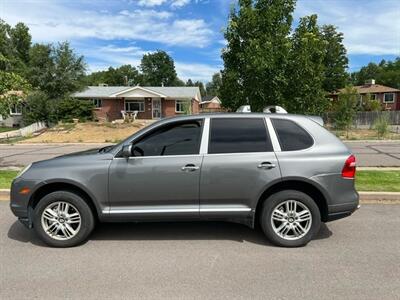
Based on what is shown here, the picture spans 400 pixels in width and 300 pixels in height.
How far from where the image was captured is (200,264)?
449cm

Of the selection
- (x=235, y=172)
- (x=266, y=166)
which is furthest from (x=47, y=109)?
(x=266, y=166)

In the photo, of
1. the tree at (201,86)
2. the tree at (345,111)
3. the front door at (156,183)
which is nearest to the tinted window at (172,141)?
the front door at (156,183)

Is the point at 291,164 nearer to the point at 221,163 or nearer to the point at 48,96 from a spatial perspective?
the point at 221,163

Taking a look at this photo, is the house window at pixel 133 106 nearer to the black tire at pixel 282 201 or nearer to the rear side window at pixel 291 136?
the rear side window at pixel 291 136

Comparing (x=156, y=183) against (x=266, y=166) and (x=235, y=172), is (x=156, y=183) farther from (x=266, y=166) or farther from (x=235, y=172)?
(x=266, y=166)

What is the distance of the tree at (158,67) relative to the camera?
10838 centimetres

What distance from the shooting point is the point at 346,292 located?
12.4ft

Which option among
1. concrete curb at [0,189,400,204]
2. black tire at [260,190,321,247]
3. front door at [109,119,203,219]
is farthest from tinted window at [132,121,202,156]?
concrete curb at [0,189,400,204]

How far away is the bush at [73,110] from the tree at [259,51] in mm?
25304

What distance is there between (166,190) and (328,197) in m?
2.06

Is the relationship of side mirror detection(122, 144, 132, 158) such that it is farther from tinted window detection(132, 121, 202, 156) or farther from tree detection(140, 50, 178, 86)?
tree detection(140, 50, 178, 86)

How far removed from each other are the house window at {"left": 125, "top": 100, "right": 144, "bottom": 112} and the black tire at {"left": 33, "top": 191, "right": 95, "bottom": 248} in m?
41.3

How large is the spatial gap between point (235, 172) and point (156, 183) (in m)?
1.01

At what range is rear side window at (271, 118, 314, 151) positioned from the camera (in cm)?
511
